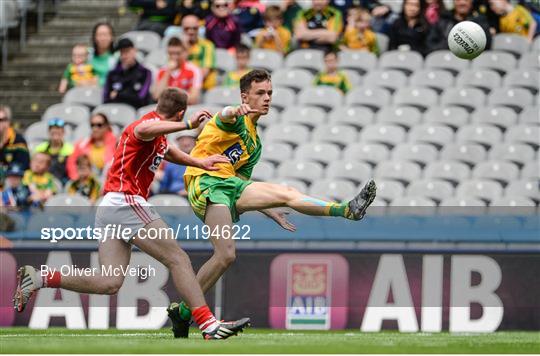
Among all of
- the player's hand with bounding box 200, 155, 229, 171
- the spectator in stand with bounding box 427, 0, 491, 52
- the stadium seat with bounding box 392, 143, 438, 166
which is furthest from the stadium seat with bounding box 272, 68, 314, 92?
the player's hand with bounding box 200, 155, 229, 171

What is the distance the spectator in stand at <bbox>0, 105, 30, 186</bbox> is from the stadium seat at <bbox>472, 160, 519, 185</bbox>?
226 inches

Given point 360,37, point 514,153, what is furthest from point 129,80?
point 514,153

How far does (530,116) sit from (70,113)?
6262 mm

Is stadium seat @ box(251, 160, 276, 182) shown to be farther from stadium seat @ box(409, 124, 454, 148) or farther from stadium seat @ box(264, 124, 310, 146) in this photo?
stadium seat @ box(409, 124, 454, 148)

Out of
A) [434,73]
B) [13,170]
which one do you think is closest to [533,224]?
[434,73]

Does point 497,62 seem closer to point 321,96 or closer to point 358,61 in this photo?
point 358,61

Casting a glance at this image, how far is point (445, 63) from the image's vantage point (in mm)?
18891

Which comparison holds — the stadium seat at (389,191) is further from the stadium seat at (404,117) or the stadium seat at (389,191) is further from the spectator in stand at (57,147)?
the spectator in stand at (57,147)

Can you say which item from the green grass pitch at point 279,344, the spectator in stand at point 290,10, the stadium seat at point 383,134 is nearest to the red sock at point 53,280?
the green grass pitch at point 279,344

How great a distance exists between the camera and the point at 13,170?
17266mm

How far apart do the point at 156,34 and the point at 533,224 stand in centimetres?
736

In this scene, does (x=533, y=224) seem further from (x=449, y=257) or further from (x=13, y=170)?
(x=13, y=170)

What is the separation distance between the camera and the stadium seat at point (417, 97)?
60.3 feet

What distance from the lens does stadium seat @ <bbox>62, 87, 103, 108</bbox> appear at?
19.6 m
